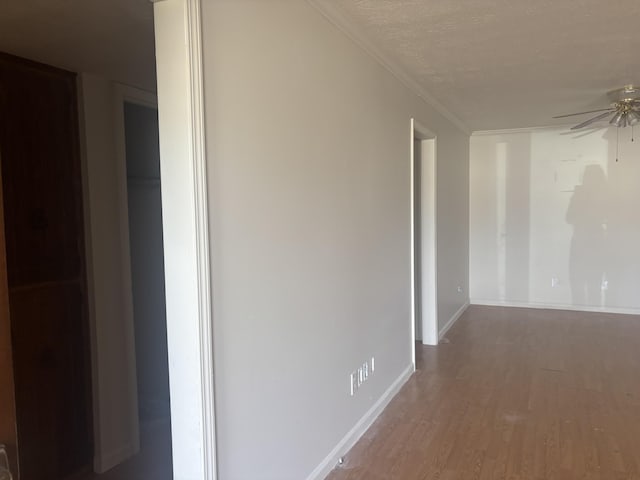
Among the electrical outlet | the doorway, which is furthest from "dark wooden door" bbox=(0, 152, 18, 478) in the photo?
the doorway

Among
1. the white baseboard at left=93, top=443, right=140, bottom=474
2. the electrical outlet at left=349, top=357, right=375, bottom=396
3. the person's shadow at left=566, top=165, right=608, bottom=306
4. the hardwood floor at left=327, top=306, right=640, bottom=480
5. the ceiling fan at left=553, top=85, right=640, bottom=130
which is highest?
the ceiling fan at left=553, top=85, right=640, bottom=130

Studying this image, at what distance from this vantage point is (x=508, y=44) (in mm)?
2996

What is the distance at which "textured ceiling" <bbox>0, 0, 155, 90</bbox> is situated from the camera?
6.17 feet

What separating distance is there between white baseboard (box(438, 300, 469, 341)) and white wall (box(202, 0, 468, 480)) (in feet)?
6.30

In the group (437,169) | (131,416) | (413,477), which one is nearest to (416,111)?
(437,169)

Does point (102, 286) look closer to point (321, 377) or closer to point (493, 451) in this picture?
point (321, 377)

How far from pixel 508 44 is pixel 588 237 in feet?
13.3

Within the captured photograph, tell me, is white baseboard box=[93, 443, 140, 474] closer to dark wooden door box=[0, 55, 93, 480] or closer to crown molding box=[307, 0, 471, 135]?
dark wooden door box=[0, 55, 93, 480]

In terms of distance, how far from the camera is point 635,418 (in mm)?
3193

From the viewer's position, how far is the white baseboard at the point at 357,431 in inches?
99.3

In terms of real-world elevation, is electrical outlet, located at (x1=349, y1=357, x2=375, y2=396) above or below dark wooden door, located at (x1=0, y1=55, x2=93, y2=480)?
below

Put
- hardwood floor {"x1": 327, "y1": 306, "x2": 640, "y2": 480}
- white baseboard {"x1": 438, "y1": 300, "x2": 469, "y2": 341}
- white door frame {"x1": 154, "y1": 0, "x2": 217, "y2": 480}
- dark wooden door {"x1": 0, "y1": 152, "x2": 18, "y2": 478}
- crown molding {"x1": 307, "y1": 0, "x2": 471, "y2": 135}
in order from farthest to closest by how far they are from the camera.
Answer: white baseboard {"x1": 438, "y1": 300, "x2": 469, "y2": 341}
hardwood floor {"x1": 327, "y1": 306, "x2": 640, "y2": 480}
crown molding {"x1": 307, "y1": 0, "x2": 471, "y2": 135}
white door frame {"x1": 154, "y1": 0, "x2": 217, "y2": 480}
dark wooden door {"x1": 0, "y1": 152, "x2": 18, "y2": 478}

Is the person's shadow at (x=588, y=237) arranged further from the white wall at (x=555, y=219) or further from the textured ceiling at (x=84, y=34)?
the textured ceiling at (x=84, y=34)

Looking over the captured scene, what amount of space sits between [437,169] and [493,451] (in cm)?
281
